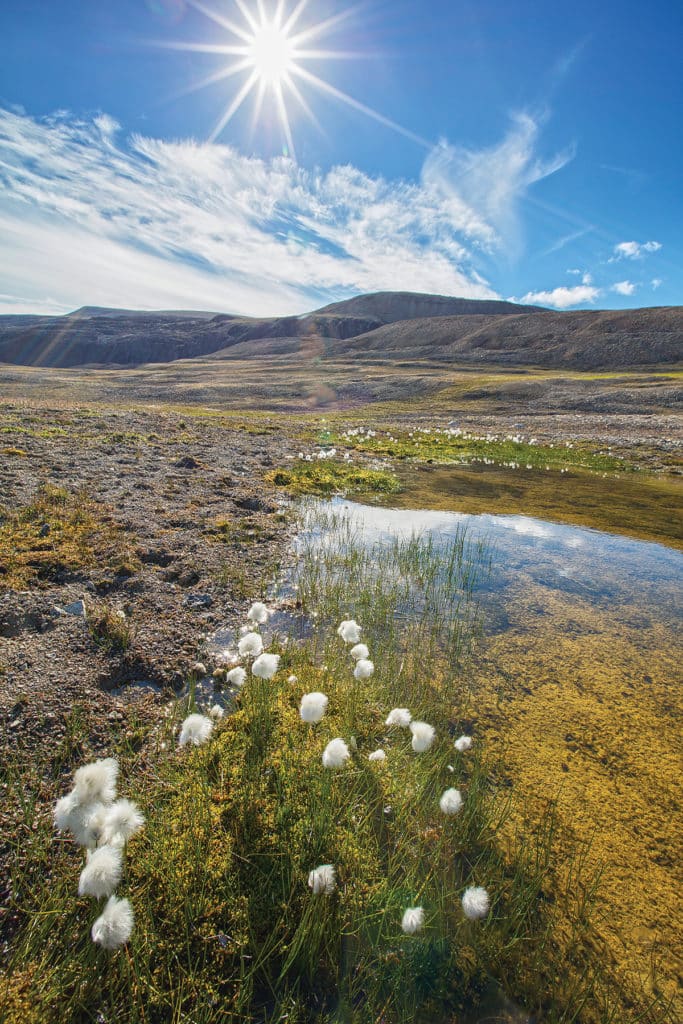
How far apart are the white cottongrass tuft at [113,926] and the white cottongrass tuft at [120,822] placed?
317 mm

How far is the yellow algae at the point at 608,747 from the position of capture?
10.4ft

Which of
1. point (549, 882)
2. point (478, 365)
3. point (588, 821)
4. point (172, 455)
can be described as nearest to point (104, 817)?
point (549, 882)

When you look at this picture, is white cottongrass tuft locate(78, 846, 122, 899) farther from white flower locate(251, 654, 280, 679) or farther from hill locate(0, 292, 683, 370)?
hill locate(0, 292, 683, 370)

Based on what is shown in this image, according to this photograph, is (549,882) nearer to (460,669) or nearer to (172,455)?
(460,669)

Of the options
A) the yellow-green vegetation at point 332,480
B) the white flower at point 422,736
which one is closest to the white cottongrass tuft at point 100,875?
the white flower at point 422,736

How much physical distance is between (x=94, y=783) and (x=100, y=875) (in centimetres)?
42

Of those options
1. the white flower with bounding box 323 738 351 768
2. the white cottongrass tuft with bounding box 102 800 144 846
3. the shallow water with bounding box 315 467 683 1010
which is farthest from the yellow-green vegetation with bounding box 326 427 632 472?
the white cottongrass tuft with bounding box 102 800 144 846

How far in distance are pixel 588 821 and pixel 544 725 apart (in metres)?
1.21

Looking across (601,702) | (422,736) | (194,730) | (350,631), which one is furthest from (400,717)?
(601,702)

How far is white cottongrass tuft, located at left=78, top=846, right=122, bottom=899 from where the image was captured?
7.07 ft

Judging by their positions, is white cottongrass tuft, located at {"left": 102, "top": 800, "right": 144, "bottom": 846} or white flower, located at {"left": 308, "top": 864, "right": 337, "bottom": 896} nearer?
white cottongrass tuft, located at {"left": 102, "top": 800, "right": 144, "bottom": 846}

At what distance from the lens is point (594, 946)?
2.97 meters

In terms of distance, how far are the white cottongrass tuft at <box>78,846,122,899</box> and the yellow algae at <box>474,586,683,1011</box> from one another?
3.21 m

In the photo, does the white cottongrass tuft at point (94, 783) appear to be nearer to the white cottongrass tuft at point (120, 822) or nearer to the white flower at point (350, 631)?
the white cottongrass tuft at point (120, 822)
